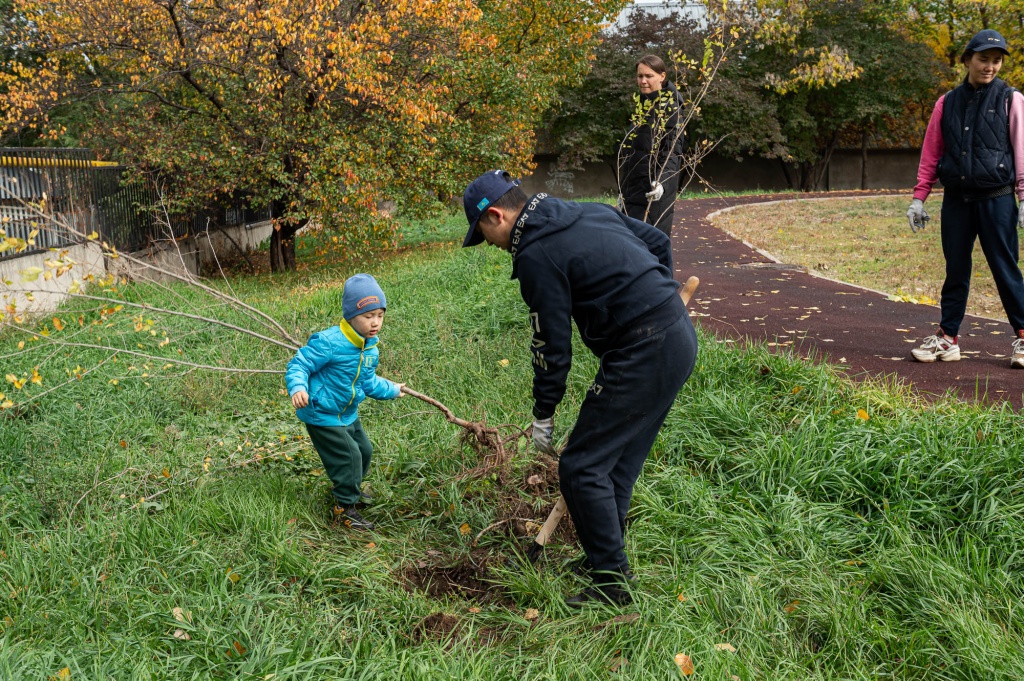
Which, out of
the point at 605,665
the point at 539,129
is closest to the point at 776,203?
the point at 539,129

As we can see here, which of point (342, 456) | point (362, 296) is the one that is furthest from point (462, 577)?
point (362, 296)

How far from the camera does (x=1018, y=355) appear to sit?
539 centimetres

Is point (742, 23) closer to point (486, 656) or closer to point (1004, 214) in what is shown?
point (1004, 214)

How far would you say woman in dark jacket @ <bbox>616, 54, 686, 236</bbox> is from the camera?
6.29m

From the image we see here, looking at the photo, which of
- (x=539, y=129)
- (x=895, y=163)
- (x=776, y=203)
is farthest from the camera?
(x=895, y=163)

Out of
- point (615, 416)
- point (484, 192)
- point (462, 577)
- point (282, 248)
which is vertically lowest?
point (462, 577)

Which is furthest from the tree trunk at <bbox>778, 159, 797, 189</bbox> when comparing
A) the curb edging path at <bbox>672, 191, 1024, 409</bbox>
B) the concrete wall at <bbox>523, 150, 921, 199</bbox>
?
the curb edging path at <bbox>672, 191, 1024, 409</bbox>

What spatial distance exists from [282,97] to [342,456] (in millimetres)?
9302

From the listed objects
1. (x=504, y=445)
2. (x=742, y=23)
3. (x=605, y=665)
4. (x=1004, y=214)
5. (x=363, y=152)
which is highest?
(x=742, y=23)

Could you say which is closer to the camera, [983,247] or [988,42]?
[988,42]

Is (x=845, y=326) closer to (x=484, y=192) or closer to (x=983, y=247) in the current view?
(x=983, y=247)

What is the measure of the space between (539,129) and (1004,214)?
27.9 m

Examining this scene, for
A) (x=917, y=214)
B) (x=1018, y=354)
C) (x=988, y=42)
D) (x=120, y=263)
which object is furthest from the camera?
(x=120, y=263)

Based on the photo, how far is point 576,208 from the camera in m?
3.22
